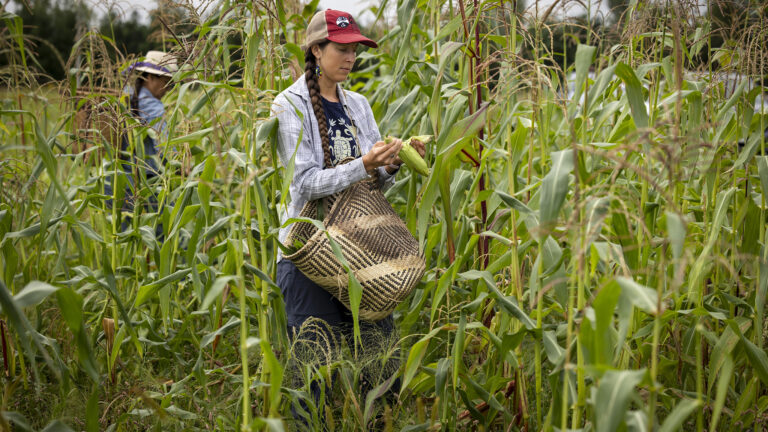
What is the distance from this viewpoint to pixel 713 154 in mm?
2201

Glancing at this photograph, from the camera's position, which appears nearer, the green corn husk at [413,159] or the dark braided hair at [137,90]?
the green corn husk at [413,159]

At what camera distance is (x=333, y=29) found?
8.15 ft

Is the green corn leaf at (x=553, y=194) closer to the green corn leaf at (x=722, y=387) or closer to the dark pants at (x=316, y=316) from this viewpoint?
the green corn leaf at (x=722, y=387)

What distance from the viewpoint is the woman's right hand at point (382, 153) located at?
2268 mm

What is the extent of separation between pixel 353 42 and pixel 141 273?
148 centimetres

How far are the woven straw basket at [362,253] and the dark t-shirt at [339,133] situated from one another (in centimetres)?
21

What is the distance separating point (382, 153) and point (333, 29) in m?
0.62

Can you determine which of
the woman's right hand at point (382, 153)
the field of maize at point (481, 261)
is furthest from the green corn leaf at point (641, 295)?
the woman's right hand at point (382, 153)

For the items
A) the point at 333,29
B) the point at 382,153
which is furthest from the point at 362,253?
the point at 333,29

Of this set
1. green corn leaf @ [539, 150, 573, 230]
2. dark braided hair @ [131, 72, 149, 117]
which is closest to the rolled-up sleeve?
green corn leaf @ [539, 150, 573, 230]

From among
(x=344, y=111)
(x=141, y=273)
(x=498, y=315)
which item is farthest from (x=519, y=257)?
(x=141, y=273)

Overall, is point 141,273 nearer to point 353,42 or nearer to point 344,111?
point 344,111

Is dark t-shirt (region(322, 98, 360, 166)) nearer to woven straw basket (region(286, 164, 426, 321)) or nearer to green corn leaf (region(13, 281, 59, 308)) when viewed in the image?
woven straw basket (region(286, 164, 426, 321))

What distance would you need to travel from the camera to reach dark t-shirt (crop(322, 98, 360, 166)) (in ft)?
8.31
